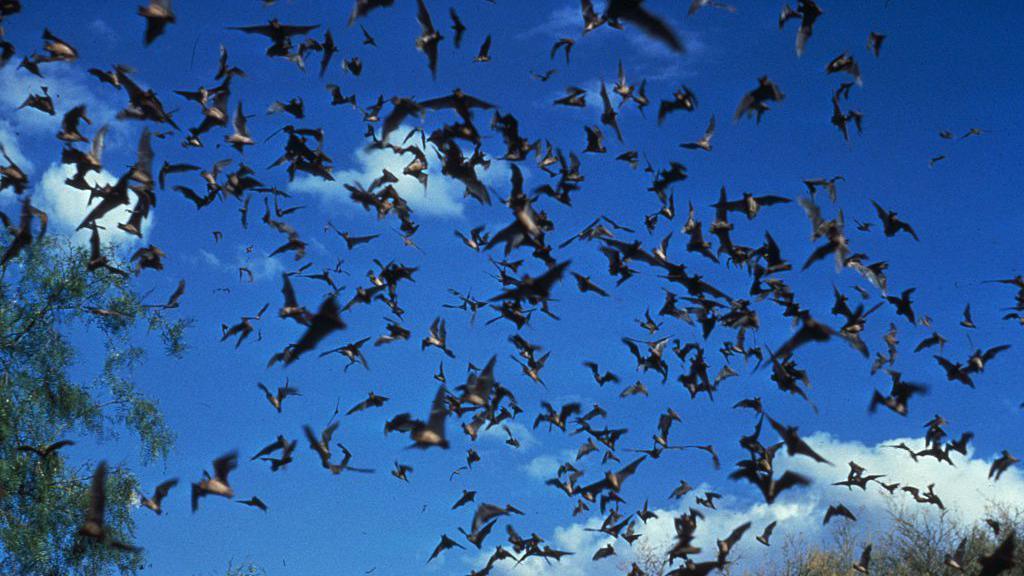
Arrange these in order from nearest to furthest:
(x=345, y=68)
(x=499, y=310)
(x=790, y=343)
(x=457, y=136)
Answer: (x=790, y=343) < (x=457, y=136) < (x=499, y=310) < (x=345, y=68)

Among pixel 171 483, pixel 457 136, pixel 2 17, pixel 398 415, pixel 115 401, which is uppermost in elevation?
pixel 115 401

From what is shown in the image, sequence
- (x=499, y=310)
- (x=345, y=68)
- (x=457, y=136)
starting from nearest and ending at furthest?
(x=457, y=136) → (x=499, y=310) → (x=345, y=68)

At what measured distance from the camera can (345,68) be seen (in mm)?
10719

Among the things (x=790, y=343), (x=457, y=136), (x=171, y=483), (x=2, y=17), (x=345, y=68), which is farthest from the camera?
(x=345, y=68)

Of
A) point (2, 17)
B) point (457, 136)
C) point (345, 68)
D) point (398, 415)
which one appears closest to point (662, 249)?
point (457, 136)

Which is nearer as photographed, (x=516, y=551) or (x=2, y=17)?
(x=2, y=17)

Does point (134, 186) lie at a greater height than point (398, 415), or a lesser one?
greater

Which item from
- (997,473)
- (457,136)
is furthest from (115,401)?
(997,473)

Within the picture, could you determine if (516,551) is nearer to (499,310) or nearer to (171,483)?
(499,310)

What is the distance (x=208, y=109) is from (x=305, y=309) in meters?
2.40

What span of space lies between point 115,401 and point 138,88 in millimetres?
16294

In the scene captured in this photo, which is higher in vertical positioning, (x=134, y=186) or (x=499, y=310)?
(x=134, y=186)

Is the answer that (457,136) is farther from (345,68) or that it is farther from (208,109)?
(345,68)

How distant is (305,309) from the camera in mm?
7988
